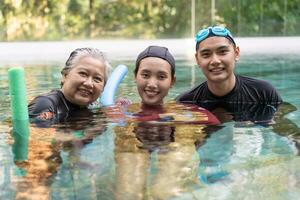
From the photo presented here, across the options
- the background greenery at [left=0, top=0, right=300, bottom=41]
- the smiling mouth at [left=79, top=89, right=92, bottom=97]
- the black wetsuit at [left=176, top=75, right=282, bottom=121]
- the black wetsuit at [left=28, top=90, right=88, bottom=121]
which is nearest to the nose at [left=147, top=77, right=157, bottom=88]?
the smiling mouth at [left=79, top=89, right=92, bottom=97]

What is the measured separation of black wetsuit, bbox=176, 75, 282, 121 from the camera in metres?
4.34

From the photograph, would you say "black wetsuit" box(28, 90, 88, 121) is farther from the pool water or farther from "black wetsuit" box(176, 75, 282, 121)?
"black wetsuit" box(176, 75, 282, 121)

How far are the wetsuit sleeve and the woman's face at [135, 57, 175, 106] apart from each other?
729mm

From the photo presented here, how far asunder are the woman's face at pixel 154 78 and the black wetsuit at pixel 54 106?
542 millimetres

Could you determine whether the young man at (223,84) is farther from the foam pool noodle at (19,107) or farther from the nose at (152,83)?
the foam pool noodle at (19,107)

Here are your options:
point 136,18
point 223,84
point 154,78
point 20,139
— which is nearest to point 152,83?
point 154,78

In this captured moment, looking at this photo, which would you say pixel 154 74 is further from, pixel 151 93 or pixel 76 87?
pixel 76 87

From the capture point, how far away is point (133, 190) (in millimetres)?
2170

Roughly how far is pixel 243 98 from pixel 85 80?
149 centimetres

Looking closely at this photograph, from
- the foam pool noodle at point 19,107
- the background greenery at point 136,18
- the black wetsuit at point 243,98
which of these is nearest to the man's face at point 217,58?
the black wetsuit at point 243,98

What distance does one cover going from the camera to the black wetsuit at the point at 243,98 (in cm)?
434

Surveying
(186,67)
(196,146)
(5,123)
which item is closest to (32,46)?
(186,67)

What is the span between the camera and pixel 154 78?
3.85 metres

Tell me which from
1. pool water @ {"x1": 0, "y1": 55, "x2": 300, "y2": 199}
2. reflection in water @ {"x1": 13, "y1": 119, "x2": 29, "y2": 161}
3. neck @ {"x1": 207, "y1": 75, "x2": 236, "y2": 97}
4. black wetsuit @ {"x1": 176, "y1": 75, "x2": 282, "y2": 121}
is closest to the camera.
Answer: pool water @ {"x1": 0, "y1": 55, "x2": 300, "y2": 199}
